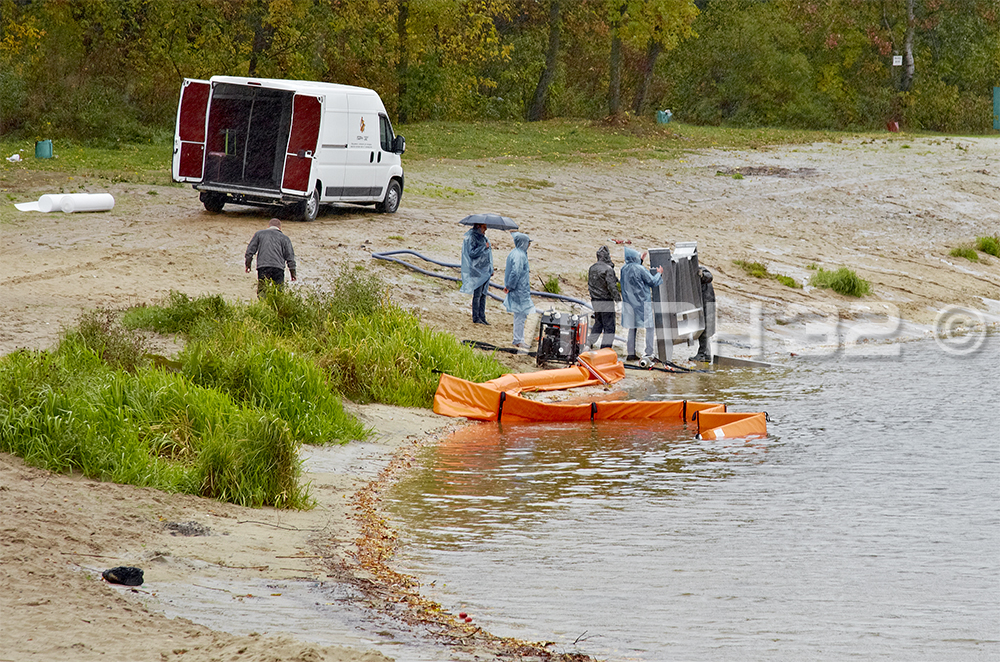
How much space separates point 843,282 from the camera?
25.3 metres

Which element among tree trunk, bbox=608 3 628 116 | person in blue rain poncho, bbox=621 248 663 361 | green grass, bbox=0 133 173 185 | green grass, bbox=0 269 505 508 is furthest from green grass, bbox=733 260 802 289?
tree trunk, bbox=608 3 628 116

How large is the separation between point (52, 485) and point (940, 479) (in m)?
8.32

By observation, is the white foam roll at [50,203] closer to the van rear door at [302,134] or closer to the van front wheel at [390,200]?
the van rear door at [302,134]

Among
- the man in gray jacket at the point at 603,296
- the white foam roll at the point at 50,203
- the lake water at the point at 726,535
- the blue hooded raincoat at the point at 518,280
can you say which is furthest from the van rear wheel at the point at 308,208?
the lake water at the point at 726,535

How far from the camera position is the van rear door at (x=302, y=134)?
2298 cm

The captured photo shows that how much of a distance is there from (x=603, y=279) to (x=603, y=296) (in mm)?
302

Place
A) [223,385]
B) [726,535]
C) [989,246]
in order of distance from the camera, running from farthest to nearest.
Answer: [989,246]
[223,385]
[726,535]

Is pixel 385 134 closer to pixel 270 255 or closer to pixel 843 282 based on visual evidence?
pixel 270 255

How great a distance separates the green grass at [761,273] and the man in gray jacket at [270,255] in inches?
453

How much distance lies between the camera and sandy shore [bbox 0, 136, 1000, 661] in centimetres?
698

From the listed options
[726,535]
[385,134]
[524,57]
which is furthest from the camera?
[524,57]

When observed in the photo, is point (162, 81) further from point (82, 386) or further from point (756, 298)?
point (82, 386)

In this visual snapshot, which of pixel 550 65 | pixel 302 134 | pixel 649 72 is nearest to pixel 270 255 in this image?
pixel 302 134

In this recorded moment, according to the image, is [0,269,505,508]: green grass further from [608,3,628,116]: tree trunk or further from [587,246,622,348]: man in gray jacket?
[608,3,628,116]: tree trunk
